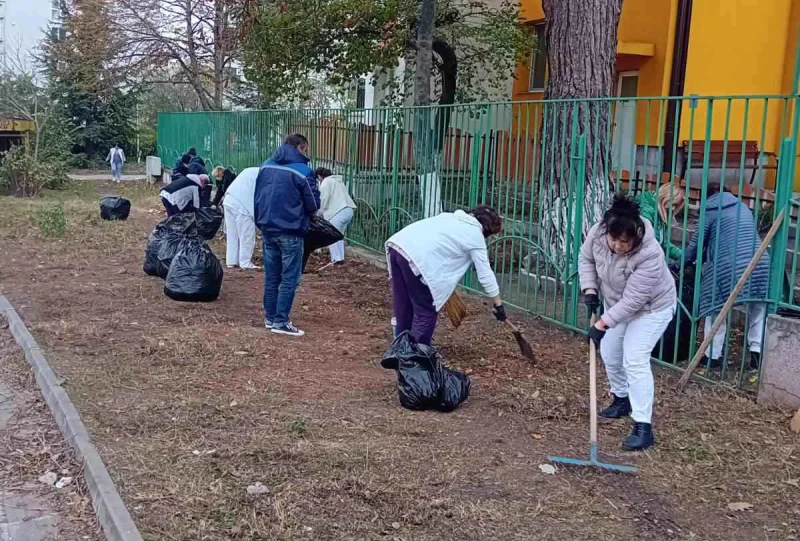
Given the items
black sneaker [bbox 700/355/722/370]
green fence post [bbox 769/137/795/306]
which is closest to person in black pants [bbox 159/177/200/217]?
black sneaker [bbox 700/355/722/370]

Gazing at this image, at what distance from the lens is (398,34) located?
48.1ft

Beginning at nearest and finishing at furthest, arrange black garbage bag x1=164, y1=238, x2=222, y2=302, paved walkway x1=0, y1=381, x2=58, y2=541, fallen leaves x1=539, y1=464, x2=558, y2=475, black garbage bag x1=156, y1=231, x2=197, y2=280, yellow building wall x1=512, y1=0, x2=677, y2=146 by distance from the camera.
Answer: paved walkway x1=0, y1=381, x2=58, y2=541, fallen leaves x1=539, y1=464, x2=558, y2=475, black garbage bag x1=164, y1=238, x2=222, y2=302, black garbage bag x1=156, y1=231, x2=197, y2=280, yellow building wall x1=512, y1=0, x2=677, y2=146

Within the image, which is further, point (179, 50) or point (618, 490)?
point (179, 50)

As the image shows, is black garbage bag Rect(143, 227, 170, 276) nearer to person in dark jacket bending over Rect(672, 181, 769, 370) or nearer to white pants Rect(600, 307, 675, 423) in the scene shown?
person in dark jacket bending over Rect(672, 181, 769, 370)

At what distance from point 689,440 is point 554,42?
4.81 meters

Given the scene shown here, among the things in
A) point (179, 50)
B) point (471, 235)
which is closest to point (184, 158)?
point (471, 235)

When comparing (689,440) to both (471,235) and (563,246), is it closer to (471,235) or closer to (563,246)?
(471,235)

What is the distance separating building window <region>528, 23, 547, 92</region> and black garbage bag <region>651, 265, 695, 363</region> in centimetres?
1196

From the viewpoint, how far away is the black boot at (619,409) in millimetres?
5328

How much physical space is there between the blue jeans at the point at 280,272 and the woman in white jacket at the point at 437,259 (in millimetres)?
1575

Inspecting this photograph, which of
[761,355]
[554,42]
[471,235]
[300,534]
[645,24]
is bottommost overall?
[300,534]

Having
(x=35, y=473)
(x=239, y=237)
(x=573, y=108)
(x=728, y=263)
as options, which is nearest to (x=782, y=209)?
(x=728, y=263)

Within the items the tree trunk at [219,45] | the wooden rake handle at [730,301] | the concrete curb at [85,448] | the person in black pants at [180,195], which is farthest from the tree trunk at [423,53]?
the tree trunk at [219,45]

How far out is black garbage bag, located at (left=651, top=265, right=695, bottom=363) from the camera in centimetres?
611
